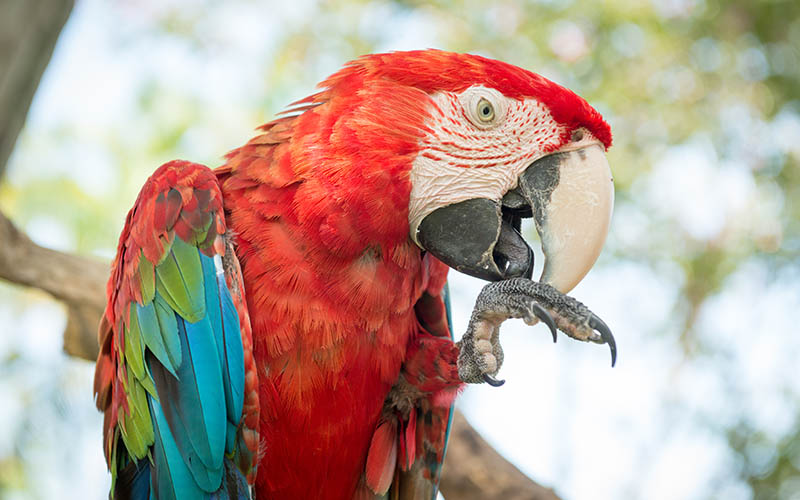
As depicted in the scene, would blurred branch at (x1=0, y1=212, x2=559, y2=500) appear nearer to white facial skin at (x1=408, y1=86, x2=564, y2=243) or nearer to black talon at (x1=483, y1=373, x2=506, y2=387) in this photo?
black talon at (x1=483, y1=373, x2=506, y2=387)

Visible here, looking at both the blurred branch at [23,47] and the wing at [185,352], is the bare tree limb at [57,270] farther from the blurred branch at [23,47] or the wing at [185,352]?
the wing at [185,352]

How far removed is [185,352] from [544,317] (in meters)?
0.93

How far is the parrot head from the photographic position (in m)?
1.89

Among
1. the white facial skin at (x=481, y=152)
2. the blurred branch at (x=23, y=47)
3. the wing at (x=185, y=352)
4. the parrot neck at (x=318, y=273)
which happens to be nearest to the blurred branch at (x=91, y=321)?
the blurred branch at (x=23, y=47)

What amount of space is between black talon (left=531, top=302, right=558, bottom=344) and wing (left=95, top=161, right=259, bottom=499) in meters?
0.75

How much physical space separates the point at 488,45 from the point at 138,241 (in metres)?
3.73

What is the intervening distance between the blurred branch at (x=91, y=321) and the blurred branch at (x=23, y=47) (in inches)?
16.2

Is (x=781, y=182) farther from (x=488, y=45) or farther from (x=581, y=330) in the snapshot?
(x=581, y=330)

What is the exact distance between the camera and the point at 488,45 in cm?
518

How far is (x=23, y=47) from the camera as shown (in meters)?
2.39

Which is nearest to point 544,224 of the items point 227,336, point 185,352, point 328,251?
point 328,251

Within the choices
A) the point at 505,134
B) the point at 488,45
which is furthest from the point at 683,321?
the point at 505,134

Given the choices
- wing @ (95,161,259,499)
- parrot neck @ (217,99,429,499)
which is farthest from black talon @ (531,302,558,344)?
wing @ (95,161,259,499)

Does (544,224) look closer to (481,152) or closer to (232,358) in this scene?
(481,152)
